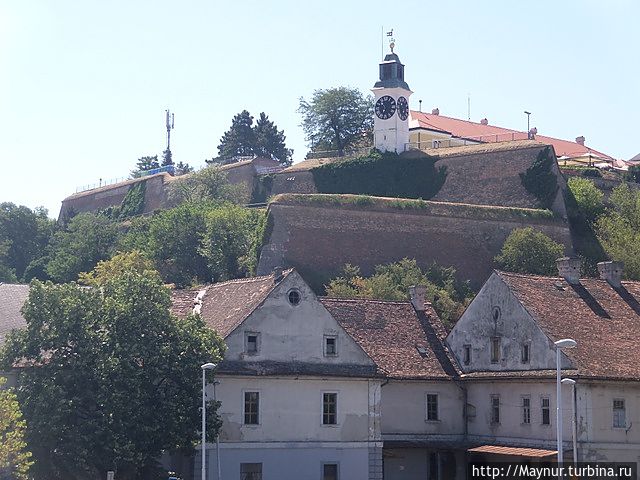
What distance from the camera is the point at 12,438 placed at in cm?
2972

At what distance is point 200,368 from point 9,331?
5777 millimetres

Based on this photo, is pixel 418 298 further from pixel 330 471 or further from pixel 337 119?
pixel 337 119

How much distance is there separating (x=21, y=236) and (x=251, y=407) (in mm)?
65913

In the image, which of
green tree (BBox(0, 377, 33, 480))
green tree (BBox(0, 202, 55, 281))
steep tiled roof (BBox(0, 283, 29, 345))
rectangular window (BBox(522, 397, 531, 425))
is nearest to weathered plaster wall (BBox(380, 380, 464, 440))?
rectangular window (BBox(522, 397, 531, 425))

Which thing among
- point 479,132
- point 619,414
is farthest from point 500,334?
point 479,132

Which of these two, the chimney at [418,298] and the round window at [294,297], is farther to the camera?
the chimney at [418,298]

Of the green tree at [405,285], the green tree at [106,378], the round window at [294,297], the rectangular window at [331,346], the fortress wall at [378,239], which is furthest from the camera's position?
the fortress wall at [378,239]

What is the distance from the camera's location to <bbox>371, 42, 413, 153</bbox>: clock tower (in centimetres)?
8719

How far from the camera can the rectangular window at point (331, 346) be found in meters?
→ 39.1

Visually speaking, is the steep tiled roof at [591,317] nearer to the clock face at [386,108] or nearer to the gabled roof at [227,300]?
the gabled roof at [227,300]

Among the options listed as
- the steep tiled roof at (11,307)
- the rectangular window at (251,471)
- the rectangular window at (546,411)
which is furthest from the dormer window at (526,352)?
the steep tiled roof at (11,307)

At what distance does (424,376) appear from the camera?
41.9 meters

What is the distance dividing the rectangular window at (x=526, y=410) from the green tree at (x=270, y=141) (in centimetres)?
8311

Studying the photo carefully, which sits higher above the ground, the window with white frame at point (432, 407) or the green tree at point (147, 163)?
the green tree at point (147, 163)
